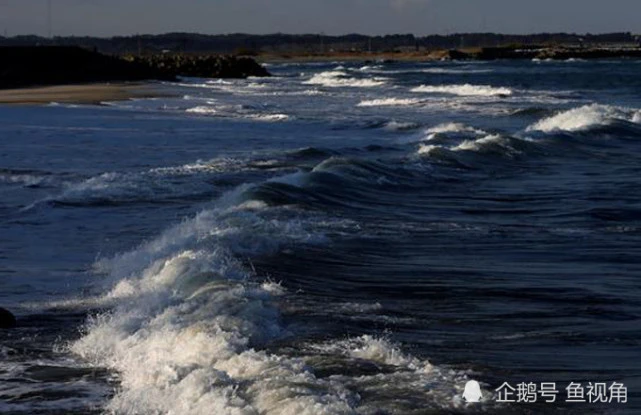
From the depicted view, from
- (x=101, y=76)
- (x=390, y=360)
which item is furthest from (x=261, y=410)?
(x=101, y=76)

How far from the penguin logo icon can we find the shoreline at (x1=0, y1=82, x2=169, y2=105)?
39.2m

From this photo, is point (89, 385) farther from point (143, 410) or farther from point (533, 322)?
point (533, 322)

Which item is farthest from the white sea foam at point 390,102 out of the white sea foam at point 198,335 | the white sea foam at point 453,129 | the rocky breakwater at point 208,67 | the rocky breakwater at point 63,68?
the rocky breakwater at point 208,67

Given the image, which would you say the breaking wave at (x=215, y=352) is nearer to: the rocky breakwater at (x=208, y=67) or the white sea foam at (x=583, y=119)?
the white sea foam at (x=583, y=119)

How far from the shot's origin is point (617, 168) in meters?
23.2

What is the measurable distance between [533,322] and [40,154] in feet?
57.5

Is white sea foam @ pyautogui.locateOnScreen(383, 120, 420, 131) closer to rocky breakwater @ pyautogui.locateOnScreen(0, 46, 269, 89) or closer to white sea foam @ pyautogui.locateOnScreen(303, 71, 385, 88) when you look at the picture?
rocky breakwater @ pyautogui.locateOnScreen(0, 46, 269, 89)

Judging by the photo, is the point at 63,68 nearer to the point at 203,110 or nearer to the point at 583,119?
the point at 203,110

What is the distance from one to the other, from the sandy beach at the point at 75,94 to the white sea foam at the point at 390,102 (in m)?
9.37

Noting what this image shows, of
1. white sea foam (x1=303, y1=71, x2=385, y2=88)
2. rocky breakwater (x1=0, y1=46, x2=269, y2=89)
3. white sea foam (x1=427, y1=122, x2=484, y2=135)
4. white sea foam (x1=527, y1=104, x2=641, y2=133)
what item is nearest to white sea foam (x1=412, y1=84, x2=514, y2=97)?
white sea foam (x1=303, y1=71, x2=385, y2=88)

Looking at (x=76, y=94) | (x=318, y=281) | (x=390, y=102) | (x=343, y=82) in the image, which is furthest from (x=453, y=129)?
(x=343, y=82)

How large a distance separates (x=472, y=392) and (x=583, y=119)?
95.4 feet

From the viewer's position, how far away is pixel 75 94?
53344 mm

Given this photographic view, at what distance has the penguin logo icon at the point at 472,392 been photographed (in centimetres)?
760
